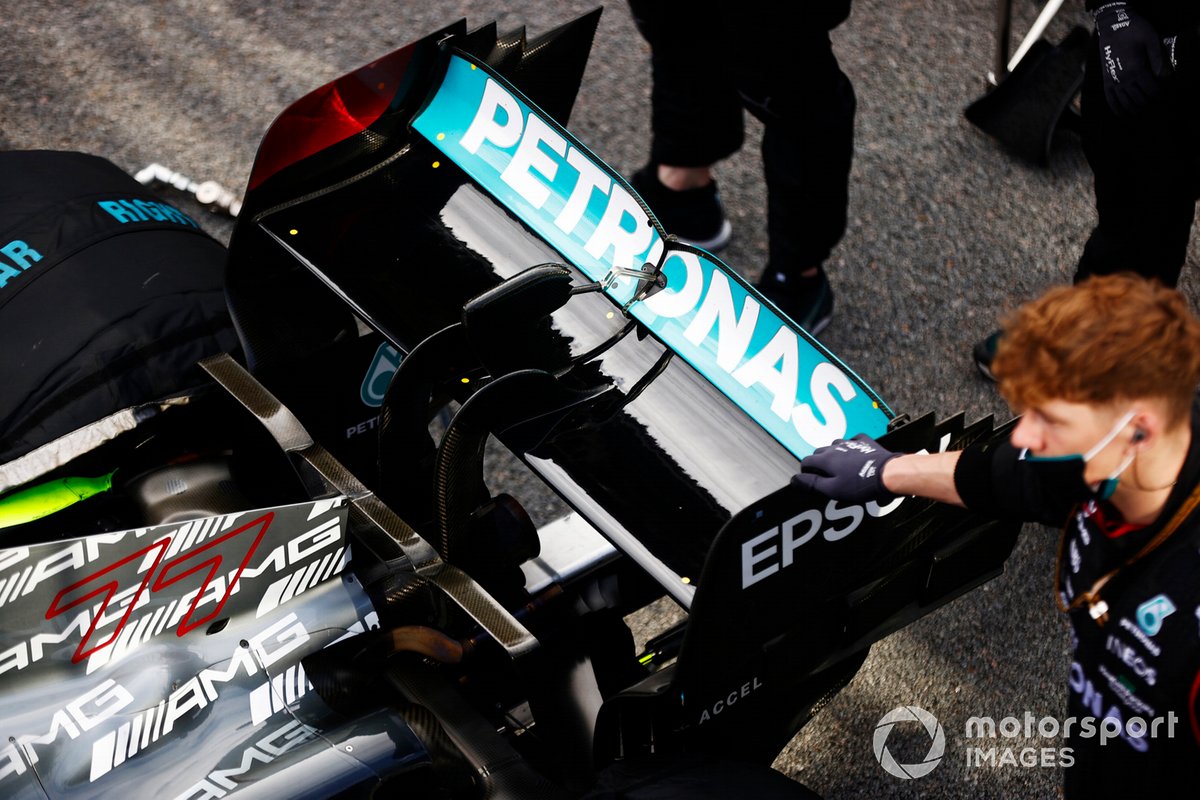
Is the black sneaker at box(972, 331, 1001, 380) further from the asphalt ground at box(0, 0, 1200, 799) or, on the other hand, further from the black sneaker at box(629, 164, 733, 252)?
the black sneaker at box(629, 164, 733, 252)

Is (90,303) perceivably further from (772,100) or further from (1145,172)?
(1145,172)

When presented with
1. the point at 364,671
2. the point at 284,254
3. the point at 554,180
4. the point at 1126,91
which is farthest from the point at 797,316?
the point at 364,671

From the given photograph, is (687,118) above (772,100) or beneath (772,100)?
beneath

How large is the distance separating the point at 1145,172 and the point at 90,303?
2.02m

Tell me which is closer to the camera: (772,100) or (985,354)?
(772,100)

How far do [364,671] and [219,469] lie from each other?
487 mm

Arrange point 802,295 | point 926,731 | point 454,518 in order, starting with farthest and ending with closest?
point 802,295 → point 926,731 → point 454,518

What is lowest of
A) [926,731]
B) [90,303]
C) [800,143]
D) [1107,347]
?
[926,731]

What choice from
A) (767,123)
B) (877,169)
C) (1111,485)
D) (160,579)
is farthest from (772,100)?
(160,579)

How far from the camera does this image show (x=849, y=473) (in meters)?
1.53

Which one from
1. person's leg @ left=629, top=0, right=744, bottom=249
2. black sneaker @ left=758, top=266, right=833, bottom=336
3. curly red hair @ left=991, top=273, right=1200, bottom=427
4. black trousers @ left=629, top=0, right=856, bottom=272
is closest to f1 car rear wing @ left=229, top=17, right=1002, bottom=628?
curly red hair @ left=991, top=273, right=1200, bottom=427

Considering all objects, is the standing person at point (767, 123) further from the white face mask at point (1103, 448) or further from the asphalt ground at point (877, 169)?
the white face mask at point (1103, 448)

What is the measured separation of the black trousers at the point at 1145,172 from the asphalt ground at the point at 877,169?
49 centimetres

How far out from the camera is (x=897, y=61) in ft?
12.9
